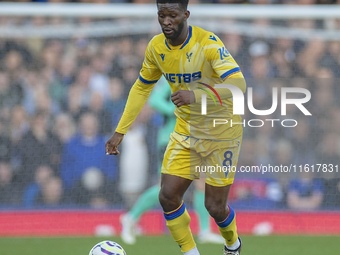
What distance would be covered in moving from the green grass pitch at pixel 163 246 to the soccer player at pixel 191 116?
177 centimetres

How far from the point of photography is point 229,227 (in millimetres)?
7453

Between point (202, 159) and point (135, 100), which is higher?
point (135, 100)

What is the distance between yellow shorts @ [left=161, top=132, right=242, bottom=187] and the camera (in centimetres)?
725

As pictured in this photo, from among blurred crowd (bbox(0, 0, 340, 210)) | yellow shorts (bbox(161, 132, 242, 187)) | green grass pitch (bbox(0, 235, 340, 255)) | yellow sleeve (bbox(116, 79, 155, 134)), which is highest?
yellow sleeve (bbox(116, 79, 155, 134))

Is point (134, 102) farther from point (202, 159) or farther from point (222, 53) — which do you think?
point (222, 53)

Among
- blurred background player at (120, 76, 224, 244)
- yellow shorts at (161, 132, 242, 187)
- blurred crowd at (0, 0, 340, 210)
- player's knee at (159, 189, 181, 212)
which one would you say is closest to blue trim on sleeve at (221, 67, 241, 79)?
yellow shorts at (161, 132, 242, 187)

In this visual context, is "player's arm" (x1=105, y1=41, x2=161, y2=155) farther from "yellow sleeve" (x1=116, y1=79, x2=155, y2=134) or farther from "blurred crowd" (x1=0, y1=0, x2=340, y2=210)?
"blurred crowd" (x1=0, y1=0, x2=340, y2=210)

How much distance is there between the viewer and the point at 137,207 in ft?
33.8

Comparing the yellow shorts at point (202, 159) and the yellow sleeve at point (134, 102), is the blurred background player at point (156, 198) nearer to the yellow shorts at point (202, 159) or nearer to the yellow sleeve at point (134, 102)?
the yellow sleeve at point (134, 102)

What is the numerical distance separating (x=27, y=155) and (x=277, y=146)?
10.2 feet

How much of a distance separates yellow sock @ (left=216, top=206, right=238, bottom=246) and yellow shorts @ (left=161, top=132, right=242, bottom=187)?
1.00 feet

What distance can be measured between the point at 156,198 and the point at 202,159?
9.76 ft

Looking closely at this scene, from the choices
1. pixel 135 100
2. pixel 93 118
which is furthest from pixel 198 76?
pixel 93 118

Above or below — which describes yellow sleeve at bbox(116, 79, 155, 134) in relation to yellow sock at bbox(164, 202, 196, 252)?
above
